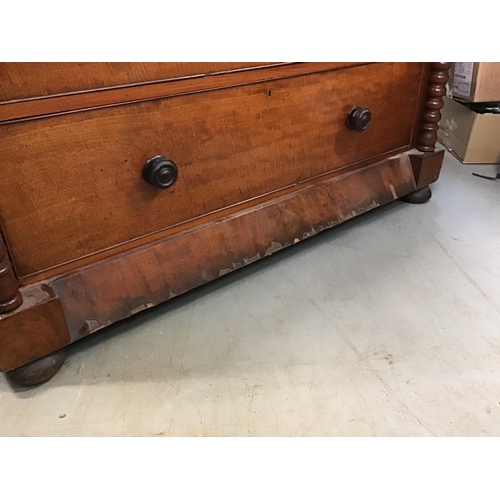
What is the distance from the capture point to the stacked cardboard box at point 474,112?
1394 millimetres

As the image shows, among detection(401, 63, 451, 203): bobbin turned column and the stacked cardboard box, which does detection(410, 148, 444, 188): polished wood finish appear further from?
the stacked cardboard box

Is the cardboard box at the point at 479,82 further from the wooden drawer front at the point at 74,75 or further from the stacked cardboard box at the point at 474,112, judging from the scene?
the wooden drawer front at the point at 74,75

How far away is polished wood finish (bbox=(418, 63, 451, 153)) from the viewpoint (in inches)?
44.4

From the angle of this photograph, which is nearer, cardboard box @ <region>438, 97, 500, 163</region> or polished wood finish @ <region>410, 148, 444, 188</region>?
polished wood finish @ <region>410, 148, 444, 188</region>

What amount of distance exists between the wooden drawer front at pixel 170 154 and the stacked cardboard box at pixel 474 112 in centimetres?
44

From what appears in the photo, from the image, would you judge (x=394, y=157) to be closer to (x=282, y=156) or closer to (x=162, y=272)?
(x=282, y=156)

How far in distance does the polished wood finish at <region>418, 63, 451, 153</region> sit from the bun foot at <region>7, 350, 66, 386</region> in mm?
1059

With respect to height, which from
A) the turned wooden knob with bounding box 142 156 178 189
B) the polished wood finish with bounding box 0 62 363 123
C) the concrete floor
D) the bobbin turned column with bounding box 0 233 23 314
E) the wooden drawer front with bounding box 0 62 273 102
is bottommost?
the concrete floor

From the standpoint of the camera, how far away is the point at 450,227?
3.83 feet

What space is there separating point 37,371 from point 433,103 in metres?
1.12

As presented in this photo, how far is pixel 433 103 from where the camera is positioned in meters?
1.16

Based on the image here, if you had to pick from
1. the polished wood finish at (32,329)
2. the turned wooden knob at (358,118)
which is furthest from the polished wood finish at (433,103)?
the polished wood finish at (32,329)

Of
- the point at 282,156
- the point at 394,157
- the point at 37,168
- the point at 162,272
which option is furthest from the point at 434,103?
the point at 37,168

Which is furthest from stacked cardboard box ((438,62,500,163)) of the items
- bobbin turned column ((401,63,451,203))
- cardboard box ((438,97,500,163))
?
bobbin turned column ((401,63,451,203))
